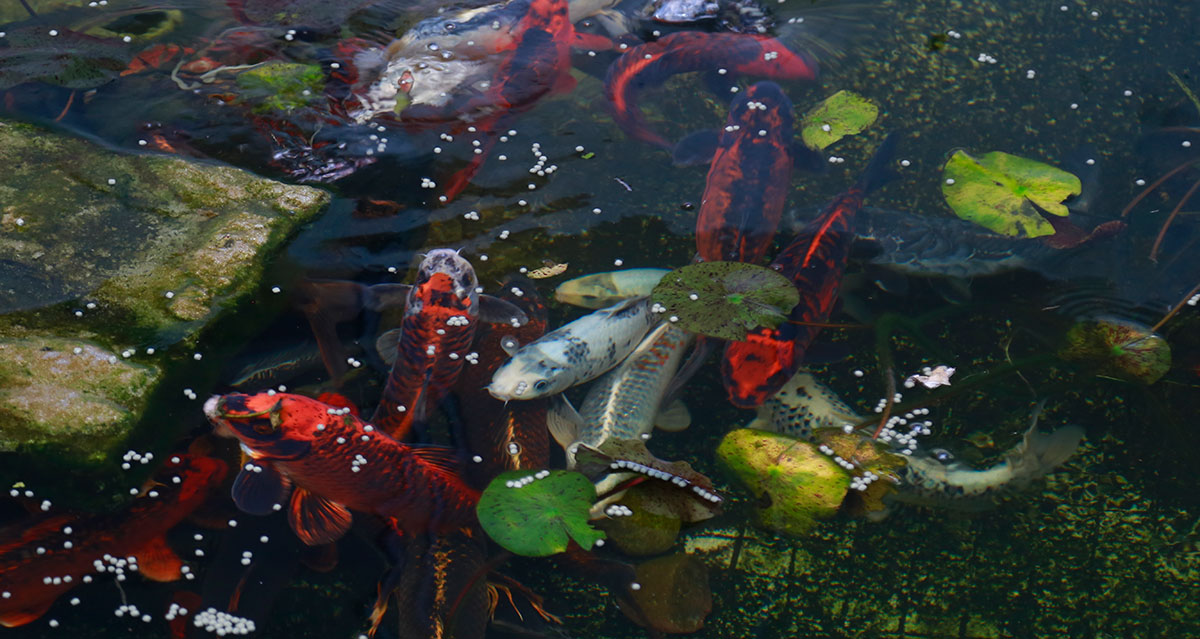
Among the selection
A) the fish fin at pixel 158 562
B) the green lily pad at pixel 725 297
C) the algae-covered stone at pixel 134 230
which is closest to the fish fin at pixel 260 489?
the fish fin at pixel 158 562

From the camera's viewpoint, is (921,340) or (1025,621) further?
(921,340)

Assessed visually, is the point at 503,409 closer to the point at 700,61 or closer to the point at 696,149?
the point at 696,149

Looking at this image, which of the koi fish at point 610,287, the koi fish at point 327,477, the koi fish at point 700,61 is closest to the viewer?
the koi fish at point 327,477

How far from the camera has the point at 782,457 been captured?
10.4 feet

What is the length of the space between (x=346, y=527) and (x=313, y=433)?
40cm

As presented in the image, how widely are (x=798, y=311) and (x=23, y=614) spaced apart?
335cm

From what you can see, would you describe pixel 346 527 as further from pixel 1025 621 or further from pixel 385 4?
pixel 385 4

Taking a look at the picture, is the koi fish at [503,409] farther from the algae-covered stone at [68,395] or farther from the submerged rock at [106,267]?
the algae-covered stone at [68,395]

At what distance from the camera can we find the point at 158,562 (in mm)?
3125

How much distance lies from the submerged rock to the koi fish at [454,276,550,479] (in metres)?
1.00

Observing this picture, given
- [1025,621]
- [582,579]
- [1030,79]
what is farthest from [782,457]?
[1030,79]

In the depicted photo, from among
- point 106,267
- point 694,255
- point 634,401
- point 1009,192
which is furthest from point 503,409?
point 1009,192

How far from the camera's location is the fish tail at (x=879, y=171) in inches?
160

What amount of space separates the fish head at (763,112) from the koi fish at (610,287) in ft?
3.33
